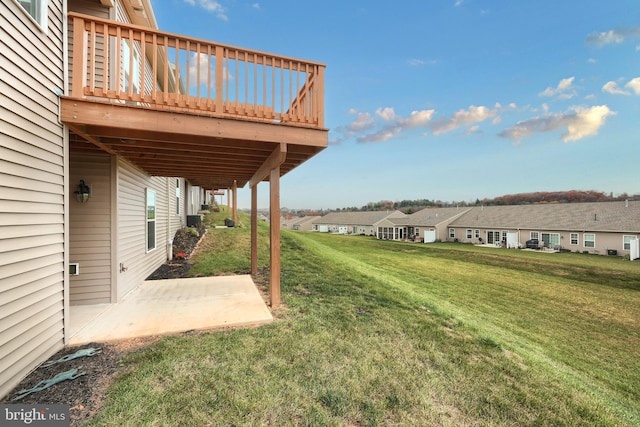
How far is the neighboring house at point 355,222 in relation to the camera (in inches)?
1754

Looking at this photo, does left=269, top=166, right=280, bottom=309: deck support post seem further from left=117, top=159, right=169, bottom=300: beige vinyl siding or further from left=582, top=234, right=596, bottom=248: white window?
left=582, top=234, right=596, bottom=248: white window

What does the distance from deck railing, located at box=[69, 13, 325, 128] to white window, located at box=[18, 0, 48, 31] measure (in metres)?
0.31

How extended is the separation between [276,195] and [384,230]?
37.1 m

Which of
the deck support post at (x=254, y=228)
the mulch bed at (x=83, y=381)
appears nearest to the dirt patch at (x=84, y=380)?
the mulch bed at (x=83, y=381)

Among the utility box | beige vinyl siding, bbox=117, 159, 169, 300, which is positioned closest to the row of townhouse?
the utility box

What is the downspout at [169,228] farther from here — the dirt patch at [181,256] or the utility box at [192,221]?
the utility box at [192,221]

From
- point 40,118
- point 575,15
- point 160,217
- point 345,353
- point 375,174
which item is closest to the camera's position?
point 40,118

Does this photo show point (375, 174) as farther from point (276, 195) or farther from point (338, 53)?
point (276, 195)

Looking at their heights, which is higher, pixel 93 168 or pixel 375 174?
pixel 375 174

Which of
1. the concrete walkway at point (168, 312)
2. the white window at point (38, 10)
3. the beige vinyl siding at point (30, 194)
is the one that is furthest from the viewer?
the concrete walkway at point (168, 312)

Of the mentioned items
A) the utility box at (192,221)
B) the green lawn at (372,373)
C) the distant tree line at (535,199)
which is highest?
the distant tree line at (535,199)

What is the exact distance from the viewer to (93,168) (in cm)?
449

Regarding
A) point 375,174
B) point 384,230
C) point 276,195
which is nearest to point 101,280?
point 276,195

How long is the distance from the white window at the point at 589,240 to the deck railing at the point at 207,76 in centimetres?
3113
